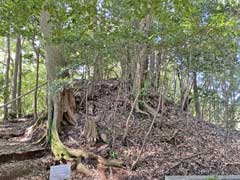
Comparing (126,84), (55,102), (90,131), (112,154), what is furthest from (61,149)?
(126,84)

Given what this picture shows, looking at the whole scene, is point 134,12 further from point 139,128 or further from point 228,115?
point 228,115

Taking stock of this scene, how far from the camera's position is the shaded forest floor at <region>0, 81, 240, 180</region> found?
489cm

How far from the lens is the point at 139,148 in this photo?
18.0 ft

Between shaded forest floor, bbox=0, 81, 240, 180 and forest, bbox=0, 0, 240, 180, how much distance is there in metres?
0.02

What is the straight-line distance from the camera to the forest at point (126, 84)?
4.18 meters

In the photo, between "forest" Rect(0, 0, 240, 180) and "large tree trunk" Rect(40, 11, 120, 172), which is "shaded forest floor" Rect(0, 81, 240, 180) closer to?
"forest" Rect(0, 0, 240, 180)

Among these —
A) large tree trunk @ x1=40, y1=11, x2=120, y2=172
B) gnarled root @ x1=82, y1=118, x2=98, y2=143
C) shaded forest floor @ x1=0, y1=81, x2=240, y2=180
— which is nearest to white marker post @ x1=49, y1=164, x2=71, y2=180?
shaded forest floor @ x1=0, y1=81, x2=240, y2=180

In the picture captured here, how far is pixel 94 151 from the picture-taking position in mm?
5438

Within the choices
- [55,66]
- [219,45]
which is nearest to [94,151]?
[55,66]

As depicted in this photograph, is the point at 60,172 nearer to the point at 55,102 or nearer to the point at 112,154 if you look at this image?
the point at 112,154

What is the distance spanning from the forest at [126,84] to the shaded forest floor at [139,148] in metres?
0.02

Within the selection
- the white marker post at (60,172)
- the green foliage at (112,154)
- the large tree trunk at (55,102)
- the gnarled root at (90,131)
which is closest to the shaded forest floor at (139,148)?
the green foliage at (112,154)

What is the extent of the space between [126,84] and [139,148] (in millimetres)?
1678

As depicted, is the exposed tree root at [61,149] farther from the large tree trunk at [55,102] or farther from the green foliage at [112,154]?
the green foliage at [112,154]
